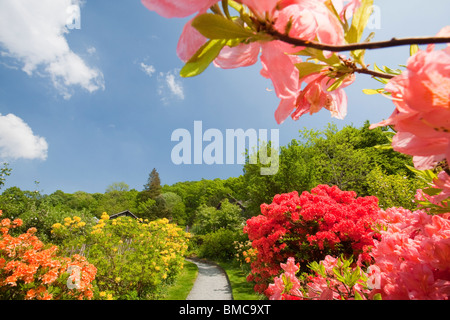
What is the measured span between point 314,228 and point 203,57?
4258 mm

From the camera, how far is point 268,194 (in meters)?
14.3

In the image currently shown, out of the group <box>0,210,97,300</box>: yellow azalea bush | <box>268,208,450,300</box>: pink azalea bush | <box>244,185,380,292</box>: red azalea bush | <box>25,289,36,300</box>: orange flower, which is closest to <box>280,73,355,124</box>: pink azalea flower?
<box>268,208,450,300</box>: pink azalea bush

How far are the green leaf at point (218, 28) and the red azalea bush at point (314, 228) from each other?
12.3ft

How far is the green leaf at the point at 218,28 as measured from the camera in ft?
0.87

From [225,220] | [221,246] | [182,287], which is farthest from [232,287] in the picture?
[225,220]

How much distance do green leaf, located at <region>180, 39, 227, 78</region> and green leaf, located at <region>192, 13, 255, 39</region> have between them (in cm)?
3

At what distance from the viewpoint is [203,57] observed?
0.32 metres

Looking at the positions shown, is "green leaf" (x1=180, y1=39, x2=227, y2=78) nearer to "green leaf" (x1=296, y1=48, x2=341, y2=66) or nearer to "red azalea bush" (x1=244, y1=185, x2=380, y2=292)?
"green leaf" (x1=296, y1=48, x2=341, y2=66)
